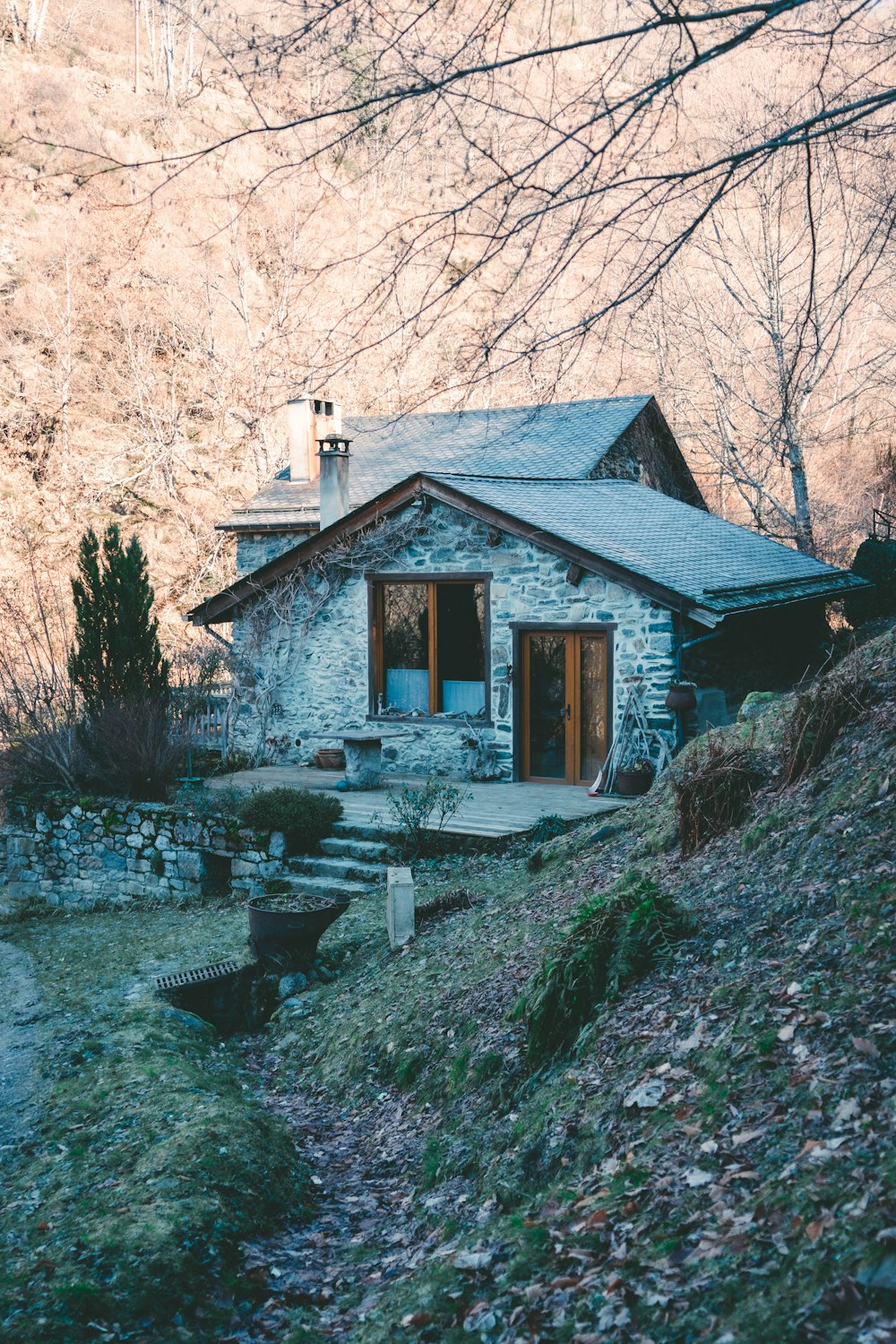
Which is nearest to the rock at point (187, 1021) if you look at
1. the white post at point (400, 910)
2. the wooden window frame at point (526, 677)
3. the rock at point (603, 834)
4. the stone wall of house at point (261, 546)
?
the white post at point (400, 910)

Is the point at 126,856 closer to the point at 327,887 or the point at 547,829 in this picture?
the point at 327,887

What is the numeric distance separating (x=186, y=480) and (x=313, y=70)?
83.7 feet

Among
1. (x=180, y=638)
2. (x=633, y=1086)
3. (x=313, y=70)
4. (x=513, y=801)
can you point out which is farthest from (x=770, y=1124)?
(x=180, y=638)

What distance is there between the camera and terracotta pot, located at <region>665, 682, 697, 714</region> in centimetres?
1234

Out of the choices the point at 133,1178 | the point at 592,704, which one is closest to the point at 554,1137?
the point at 133,1178

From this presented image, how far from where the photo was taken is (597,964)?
523 centimetres

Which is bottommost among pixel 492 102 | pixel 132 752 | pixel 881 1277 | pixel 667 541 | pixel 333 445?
pixel 881 1277

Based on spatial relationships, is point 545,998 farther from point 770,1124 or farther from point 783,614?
point 783,614

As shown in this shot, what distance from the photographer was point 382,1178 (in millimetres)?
5148

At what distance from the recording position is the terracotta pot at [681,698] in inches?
486

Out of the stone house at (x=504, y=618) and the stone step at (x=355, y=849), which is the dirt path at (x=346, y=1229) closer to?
the stone step at (x=355, y=849)

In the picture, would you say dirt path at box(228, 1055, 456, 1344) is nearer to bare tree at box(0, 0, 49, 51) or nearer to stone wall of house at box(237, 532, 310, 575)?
stone wall of house at box(237, 532, 310, 575)

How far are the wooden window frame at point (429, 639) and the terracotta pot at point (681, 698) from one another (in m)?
2.64

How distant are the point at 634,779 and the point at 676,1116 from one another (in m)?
8.64
